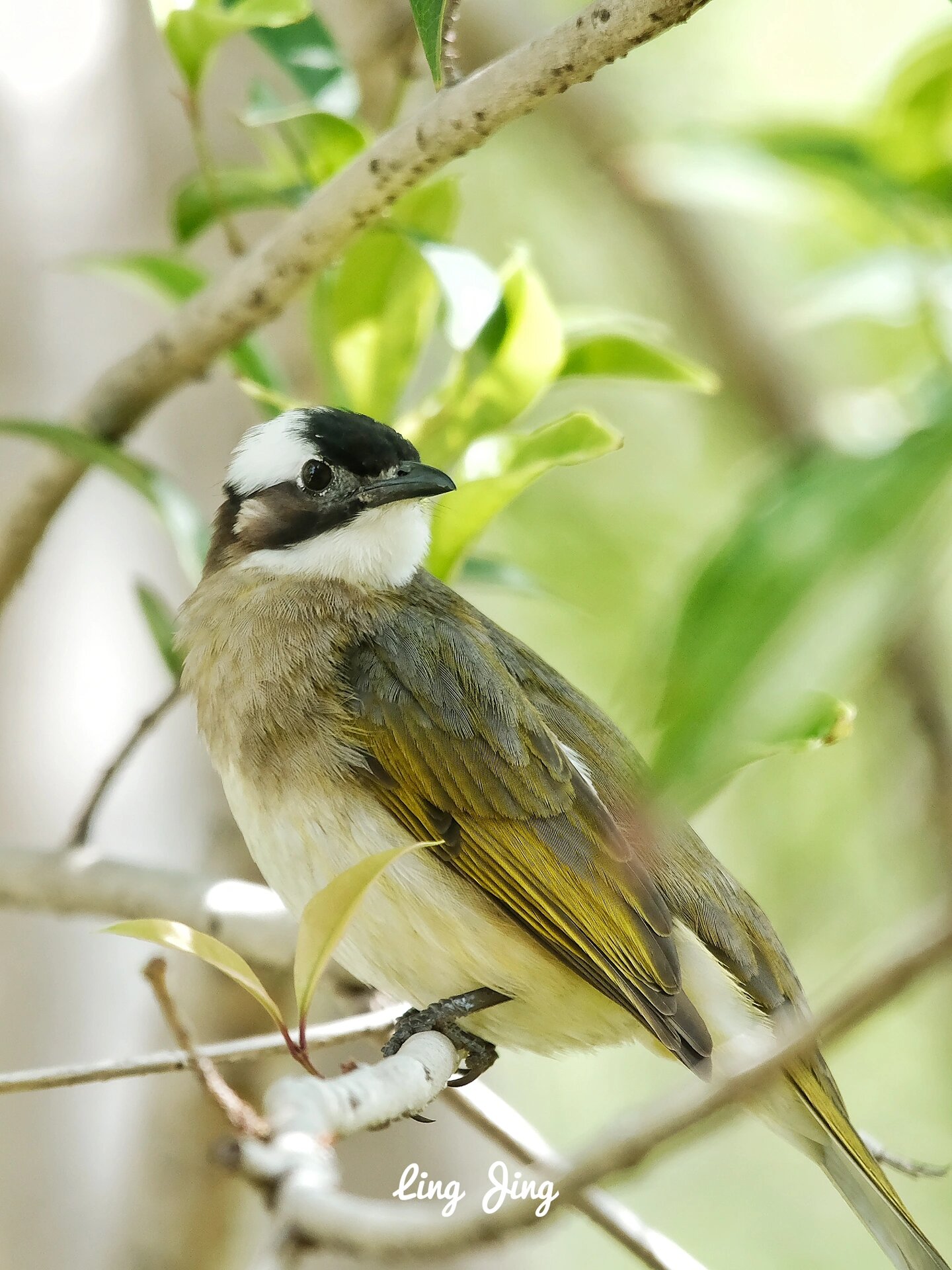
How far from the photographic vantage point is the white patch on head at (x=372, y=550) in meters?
2.81

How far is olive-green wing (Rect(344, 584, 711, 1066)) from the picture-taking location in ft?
7.88

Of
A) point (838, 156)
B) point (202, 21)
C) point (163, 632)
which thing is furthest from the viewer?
point (163, 632)

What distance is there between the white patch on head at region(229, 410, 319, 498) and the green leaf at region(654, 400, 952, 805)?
66.7 inches

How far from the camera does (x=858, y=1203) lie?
97.6 inches

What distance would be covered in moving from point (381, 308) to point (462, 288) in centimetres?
69

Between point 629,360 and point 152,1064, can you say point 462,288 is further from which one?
point 152,1064

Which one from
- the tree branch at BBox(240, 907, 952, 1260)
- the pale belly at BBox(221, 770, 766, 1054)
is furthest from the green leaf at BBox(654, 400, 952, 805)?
the pale belly at BBox(221, 770, 766, 1054)

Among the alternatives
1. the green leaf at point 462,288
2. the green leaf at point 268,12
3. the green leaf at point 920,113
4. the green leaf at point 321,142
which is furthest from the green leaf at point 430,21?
the green leaf at point 920,113

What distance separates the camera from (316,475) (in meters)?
2.85

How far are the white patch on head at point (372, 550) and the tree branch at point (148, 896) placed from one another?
0.70 meters

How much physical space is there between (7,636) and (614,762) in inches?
83.6

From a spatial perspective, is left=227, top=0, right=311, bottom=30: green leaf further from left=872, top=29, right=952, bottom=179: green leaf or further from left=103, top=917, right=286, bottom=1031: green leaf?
left=103, top=917, right=286, bottom=1031: green leaf

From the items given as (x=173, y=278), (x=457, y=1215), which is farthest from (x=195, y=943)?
(x=173, y=278)

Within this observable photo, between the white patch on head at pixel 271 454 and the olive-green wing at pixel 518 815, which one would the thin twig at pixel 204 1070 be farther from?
the white patch on head at pixel 271 454
